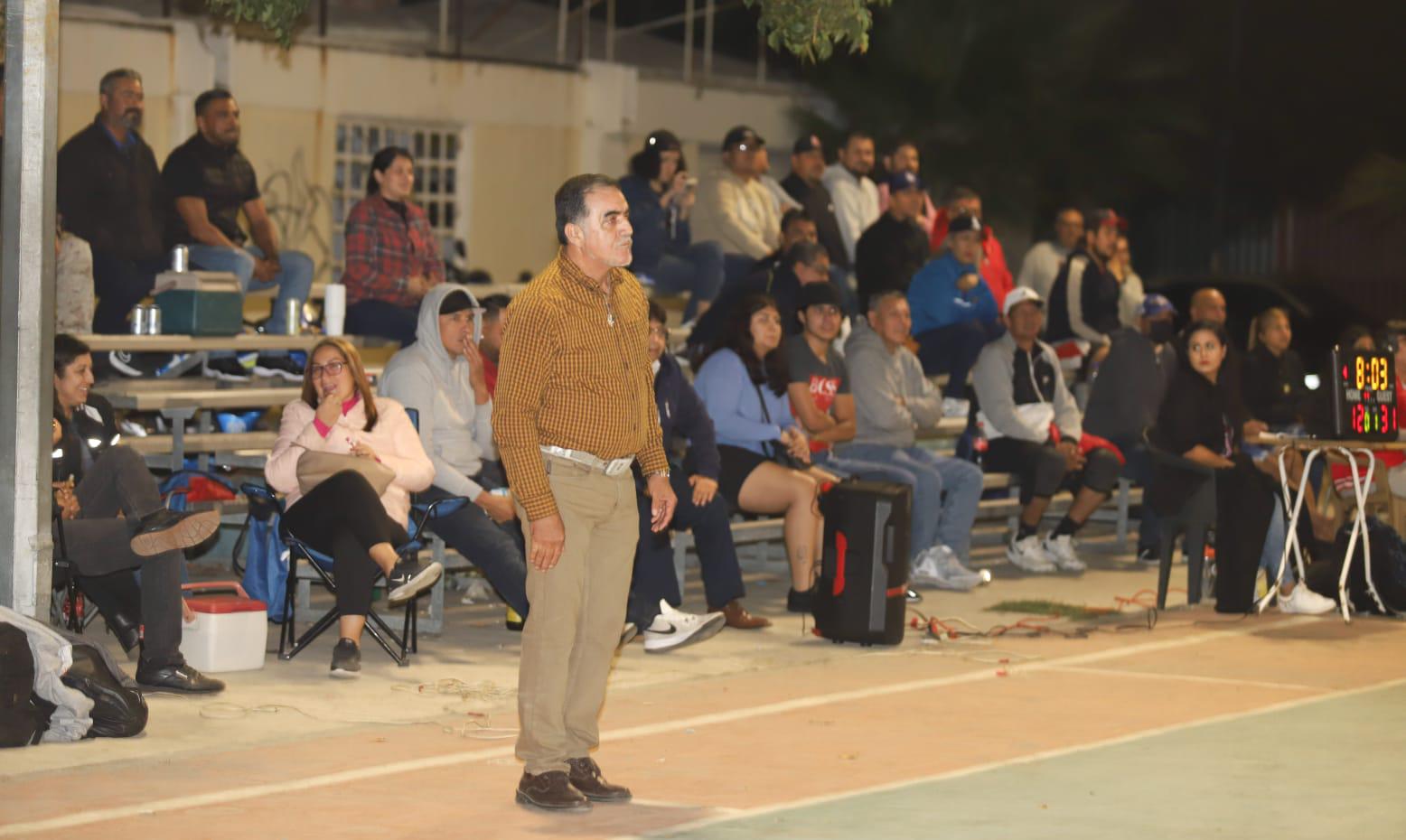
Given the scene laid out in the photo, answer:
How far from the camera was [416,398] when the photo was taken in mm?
11008

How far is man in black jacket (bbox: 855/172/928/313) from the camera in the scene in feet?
53.7

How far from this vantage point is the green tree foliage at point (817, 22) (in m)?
10.4

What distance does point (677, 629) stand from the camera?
1080 cm

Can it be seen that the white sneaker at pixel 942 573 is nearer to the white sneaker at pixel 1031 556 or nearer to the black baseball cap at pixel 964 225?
the white sneaker at pixel 1031 556

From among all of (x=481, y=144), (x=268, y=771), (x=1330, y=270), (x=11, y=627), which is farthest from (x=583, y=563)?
(x=1330, y=270)

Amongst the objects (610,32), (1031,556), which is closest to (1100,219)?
(1031,556)

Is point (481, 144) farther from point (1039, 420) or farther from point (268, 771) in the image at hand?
point (268, 771)

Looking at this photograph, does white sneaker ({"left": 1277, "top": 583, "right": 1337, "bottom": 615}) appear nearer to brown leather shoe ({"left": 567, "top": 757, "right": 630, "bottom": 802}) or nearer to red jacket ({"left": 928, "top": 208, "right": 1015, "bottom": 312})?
red jacket ({"left": 928, "top": 208, "right": 1015, "bottom": 312})

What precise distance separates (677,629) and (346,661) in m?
1.82

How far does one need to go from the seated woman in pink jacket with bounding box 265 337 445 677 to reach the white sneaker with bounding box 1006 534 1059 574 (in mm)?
5337

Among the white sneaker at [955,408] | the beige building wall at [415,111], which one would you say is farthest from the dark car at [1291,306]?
the white sneaker at [955,408]

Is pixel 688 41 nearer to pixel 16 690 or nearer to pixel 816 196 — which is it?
pixel 816 196

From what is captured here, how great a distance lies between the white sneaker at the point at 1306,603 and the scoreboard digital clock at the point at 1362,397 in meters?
0.96

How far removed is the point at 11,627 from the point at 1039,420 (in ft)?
27.8
